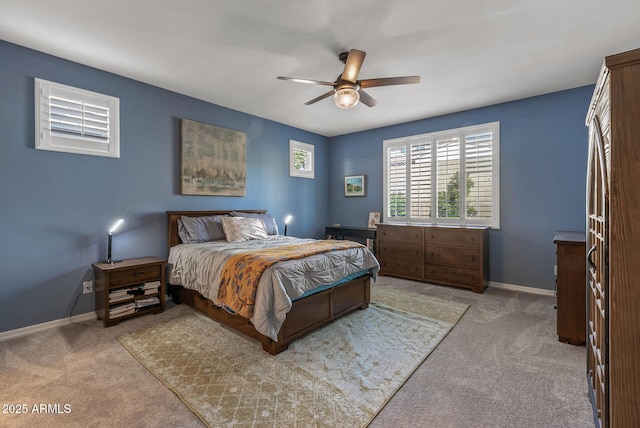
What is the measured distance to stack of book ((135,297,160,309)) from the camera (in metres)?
3.08

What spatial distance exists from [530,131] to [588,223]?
2634 mm

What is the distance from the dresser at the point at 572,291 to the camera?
244cm

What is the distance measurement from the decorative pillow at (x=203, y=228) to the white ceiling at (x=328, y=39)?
167 cm

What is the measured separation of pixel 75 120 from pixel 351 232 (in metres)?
Result: 4.18

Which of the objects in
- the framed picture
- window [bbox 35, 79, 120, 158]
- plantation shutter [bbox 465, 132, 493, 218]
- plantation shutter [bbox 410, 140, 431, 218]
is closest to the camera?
window [bbox 35, 79, 120, 158]

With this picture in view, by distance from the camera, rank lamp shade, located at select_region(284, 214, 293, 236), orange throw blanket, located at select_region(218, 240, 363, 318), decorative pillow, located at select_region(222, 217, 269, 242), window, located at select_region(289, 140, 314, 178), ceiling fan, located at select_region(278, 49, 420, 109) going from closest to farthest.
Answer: orange throw blanket, located at select_region(218, 240, 363, 318) < ceiling fan, located at select_region(278, 49, 420, 109) < decorative pillow, located at select_region(222, 217, 269, 242) < lamp shade, located at select_region(284, 214, 293, 236) < window, located at select_region(289, 140, 314, 178)

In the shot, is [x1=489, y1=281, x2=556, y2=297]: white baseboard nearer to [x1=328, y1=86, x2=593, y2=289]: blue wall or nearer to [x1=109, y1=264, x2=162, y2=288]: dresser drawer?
[x1=328, y1=86, x2=593, y2=289]: blue wall

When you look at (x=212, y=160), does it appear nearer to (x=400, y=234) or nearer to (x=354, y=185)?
(x=354, y=185)

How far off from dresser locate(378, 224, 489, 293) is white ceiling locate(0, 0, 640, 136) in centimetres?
195

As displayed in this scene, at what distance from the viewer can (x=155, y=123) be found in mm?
3621

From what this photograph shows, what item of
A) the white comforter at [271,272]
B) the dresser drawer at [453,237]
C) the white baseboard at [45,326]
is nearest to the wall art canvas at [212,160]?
the white comforter at [271,272]

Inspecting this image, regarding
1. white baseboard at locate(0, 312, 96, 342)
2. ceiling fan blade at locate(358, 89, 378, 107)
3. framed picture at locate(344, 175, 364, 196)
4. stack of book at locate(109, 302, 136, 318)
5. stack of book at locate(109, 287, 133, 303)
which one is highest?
ceiling fan blade at locate(358, 89, 378, 107)

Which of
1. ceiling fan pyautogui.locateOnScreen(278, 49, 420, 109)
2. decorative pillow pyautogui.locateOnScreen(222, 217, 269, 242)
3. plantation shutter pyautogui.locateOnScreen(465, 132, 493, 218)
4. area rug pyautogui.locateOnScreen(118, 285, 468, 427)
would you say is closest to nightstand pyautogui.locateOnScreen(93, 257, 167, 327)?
area rug pyautogui.locateOnScreen(118, 285, 468, 427)

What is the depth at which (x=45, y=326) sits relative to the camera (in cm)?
285
